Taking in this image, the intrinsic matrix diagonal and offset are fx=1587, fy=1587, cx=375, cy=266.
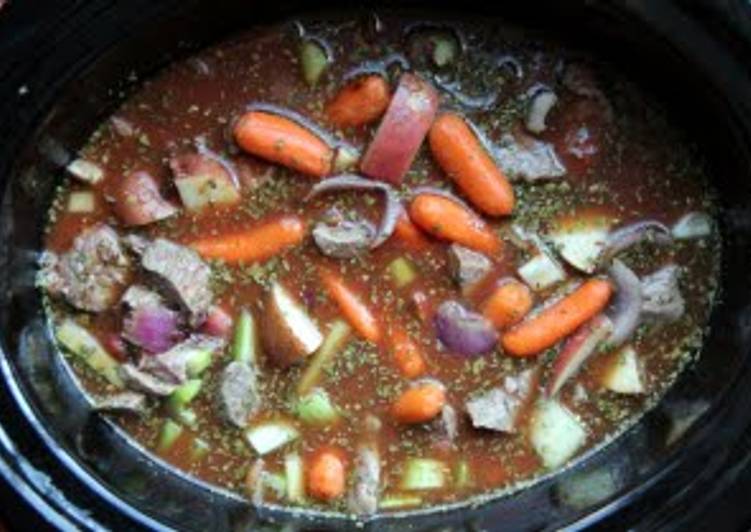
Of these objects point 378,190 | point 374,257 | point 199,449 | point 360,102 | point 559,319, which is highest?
point 360,102

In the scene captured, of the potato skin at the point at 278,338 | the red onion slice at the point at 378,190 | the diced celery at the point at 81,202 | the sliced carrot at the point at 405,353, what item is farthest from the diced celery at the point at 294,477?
the diced celery at the point at 81,202

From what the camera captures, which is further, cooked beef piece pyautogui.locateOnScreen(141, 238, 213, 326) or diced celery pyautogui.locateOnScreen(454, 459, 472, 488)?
diced celery pyautogui.locateOnScreen(454, 459, 472, 488)

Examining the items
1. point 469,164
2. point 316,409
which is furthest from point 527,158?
point 316,409

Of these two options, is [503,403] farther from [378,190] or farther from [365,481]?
[378,190]

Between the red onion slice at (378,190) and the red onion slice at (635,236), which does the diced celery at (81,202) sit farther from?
the red onion slice at (635,236)

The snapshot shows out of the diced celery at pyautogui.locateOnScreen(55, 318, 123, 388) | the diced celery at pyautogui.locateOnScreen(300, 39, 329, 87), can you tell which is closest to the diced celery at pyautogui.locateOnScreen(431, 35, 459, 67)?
the diced celery at pyautogui.locateOnScreen(300, 39, 329, 87)

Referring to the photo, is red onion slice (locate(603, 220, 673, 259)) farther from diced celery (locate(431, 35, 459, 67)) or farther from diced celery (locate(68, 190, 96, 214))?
diced celery (locate(68, 190, 96, 214))

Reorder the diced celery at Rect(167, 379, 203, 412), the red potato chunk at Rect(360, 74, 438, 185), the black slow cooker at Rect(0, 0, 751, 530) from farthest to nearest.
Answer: the diced celery at Rect(167, 379, 203, 412)
the red potato chunk at Rect(360, 74, 438, 185)
the black slow cooker at Rect(0, 0, 751, 530)
